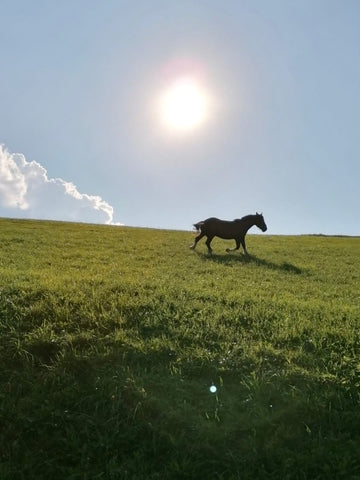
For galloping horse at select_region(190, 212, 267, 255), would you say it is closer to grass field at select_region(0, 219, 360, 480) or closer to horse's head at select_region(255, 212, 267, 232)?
horse's head at select_region(255, 212, 267, 232)

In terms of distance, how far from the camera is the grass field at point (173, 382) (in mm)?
5535

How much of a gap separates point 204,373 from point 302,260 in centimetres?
Result: 1570

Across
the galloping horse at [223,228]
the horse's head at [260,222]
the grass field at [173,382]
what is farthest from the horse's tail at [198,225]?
A: the grass field at [173,382]

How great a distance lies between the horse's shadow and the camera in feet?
58.2

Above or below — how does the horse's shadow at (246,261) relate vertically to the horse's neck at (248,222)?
below

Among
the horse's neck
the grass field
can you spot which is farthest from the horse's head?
the grass field

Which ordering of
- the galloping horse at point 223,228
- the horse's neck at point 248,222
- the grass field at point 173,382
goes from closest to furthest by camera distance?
the grass field at point 173,382, the galloping horse at point 223,228, the horse's neck at point 248,222

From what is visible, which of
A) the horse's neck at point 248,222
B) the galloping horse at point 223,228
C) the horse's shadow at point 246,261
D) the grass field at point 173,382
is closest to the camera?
the grass field at point 173,382

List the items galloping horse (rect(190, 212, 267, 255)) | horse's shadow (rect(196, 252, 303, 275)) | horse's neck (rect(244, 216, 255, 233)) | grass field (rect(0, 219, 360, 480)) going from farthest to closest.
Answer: horse's neck (rect(244, 216, 255, 233)) → galloping horse (rect(190, 212, 267, 255)) → horse's shadow (rect(196, 252, 303, 275)) → grass field (rect(0, 219, 360, 480))

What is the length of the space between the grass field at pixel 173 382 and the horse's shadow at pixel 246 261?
19.7ft

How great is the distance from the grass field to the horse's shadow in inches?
237

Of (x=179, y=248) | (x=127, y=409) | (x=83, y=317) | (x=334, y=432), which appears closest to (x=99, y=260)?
(x=179, y=248)

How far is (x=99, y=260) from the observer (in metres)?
17.2

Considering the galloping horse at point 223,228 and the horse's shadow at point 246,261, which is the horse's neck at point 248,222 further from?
the horse's shadow at point 246,261
